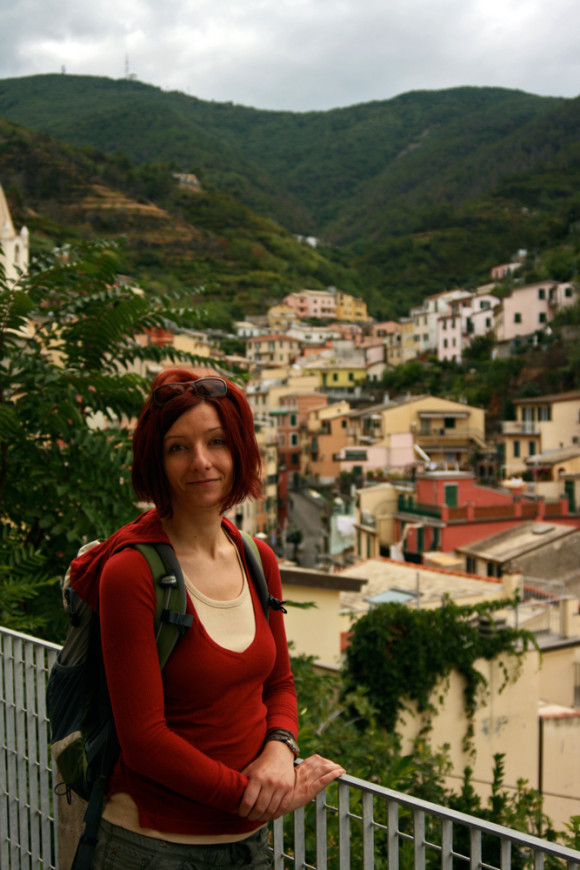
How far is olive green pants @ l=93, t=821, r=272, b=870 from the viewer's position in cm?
192

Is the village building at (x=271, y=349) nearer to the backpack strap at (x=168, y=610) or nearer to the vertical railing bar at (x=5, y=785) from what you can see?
the vertical railing bar at (x=5, y=785)

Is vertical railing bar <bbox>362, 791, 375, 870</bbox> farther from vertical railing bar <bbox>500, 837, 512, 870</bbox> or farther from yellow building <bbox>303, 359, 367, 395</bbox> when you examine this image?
yellow building <bbox>303, 359, 367, 395</bbox>

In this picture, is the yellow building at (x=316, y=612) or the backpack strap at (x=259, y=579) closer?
the backpack strap at (x=259, y=579)

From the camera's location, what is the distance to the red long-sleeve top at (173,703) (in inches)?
71.9

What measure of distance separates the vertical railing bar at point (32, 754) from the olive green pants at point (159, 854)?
101cm

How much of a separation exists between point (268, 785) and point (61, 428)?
10.4 ft

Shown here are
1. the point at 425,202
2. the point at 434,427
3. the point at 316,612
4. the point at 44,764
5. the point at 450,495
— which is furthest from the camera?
the point at 425,202

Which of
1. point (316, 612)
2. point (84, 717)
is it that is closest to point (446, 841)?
point (84, 717)

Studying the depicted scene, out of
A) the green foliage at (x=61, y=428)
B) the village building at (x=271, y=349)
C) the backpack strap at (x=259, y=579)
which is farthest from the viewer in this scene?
the village building at (x=271, y=349)

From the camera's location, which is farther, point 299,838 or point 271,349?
point 271,349

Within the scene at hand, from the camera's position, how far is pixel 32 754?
296 cm

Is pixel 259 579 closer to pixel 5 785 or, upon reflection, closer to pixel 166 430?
pixel 166 430

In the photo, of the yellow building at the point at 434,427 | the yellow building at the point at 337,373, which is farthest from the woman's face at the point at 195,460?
the yellow building at the point at 337,373

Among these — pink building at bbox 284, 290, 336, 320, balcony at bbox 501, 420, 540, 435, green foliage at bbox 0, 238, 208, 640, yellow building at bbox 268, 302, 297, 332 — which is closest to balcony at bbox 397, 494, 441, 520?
balcony at bbox 501, 420, 540, 435
